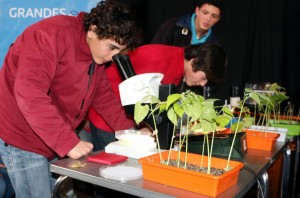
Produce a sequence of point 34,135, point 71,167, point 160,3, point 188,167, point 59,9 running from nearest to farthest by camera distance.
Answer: point 188,167 → point 71,167 → point 34,135 → point 59,9 → point 160,3

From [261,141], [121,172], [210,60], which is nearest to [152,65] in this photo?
[210,60]

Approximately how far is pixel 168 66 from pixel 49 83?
817 millimetres

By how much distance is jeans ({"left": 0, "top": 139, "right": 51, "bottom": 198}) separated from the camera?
4.49 feet

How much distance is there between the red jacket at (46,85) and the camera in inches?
49.6

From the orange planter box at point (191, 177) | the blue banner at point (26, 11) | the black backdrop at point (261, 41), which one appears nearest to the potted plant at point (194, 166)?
the orange planter box at point (191, 177)

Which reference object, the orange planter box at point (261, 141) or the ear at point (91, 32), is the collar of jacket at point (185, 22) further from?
the ear at point (91, 32)

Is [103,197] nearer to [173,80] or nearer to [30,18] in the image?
[173,80]

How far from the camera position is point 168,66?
197cm

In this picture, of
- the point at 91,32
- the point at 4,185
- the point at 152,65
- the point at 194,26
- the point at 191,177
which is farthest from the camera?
the point at 194,26

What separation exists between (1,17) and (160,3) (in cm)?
185

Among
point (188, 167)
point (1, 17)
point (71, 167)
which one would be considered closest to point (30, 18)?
point (1, 17)

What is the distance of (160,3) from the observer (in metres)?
3.93

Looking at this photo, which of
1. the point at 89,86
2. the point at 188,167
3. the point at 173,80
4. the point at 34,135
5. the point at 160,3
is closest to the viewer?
the point at 188,167

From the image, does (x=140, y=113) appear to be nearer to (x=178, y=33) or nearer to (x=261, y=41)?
(x=178, y=33)
